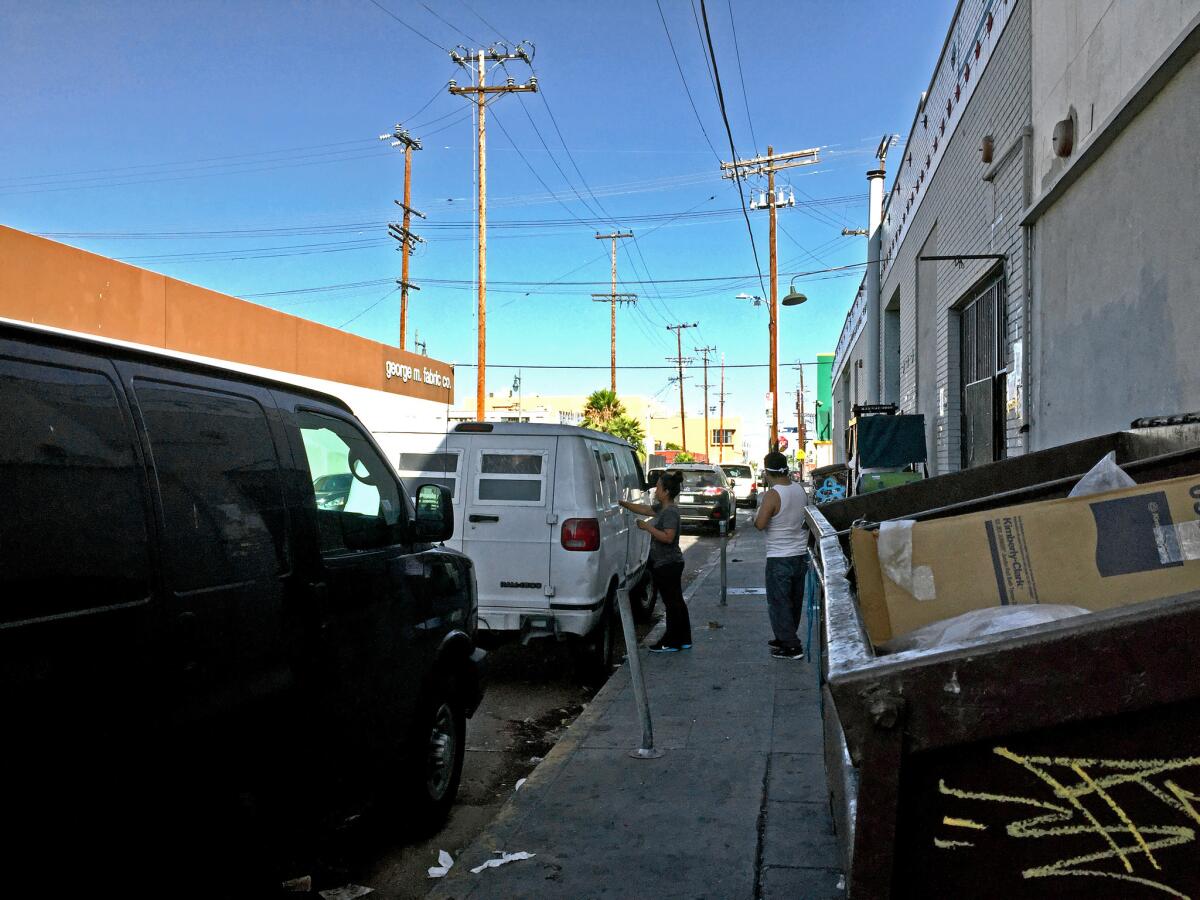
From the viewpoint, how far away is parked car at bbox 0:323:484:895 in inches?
88.2

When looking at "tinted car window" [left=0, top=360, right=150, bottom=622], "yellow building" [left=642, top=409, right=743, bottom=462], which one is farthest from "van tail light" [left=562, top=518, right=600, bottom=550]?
"yellow building" [left=642, top=409, right=743, bottom=462]

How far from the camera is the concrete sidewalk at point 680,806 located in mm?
3947

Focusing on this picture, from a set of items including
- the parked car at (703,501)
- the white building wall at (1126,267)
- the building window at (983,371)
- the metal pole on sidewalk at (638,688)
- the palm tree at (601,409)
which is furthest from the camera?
the palm tree at (601,409)

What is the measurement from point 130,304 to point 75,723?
13.9 m

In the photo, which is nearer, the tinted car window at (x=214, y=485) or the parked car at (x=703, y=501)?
the tinted car window at (x=214, y=485)

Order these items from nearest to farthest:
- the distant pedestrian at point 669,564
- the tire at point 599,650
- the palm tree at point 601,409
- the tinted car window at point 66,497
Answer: the tinted car window at point 66,497 < the tire at point 599,650 < the distant pedestrian at point 669,564 < the palm tree at point 601,409

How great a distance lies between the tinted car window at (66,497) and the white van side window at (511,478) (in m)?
5.13

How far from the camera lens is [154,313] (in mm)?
15180

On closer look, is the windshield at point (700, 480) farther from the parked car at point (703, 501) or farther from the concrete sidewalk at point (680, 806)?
the concrete sidewalk at point (680, 806)

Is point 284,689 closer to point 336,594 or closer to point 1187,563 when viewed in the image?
point 336,594

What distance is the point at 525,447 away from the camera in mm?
7773

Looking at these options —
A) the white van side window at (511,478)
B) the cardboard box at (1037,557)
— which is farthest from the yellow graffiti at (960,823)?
the white van side window at (511,478)

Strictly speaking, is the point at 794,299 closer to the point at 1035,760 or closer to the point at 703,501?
the point at 703,501

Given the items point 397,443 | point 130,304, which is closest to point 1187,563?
point 397,443
